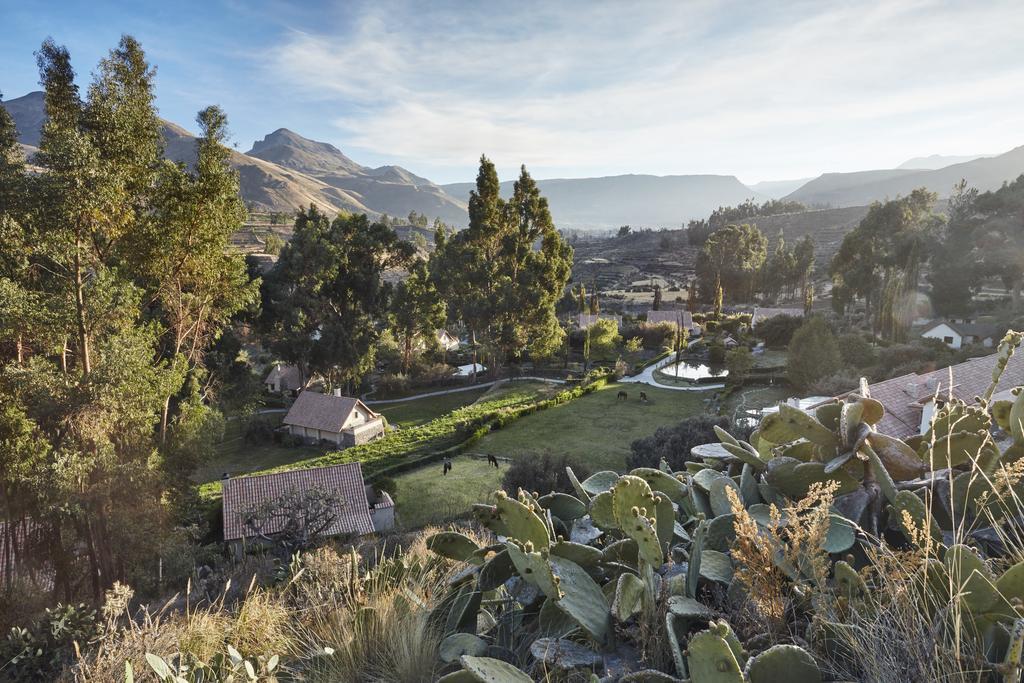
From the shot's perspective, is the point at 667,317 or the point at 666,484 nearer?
the point at 666,484

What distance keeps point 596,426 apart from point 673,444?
876cm

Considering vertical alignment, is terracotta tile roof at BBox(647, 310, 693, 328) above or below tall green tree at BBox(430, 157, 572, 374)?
below

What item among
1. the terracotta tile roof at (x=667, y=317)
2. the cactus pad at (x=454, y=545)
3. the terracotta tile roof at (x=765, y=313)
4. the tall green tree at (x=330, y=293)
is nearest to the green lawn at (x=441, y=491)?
the tall green tree at (x=330, y=293)

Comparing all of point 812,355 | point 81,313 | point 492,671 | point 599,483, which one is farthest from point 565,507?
point 812,355

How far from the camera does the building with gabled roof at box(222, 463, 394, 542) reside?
15977 millimetres

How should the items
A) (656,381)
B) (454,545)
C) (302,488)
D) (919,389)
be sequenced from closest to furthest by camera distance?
(454,545) → (919,389) → (302,488) → (656,381)

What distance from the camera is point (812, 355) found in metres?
29.4

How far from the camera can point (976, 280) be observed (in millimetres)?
40000

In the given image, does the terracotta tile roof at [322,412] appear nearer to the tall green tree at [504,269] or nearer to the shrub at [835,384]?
the tall green tree at [504,269]

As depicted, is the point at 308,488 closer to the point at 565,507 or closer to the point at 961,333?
the point at 565,507

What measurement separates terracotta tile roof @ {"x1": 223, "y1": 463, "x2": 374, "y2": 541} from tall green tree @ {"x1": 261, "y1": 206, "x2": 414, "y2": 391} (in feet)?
50.1

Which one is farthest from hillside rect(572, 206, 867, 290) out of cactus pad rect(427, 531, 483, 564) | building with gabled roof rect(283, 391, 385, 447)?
cactus pad rect(427, 531, 483, 564)

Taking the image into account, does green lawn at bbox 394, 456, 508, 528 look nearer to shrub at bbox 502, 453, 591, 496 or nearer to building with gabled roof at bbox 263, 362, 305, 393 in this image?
shrub at bbox 502, 453, 591, 496

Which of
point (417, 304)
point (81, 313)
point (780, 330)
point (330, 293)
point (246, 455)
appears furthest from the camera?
point (780, 330)
